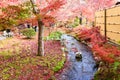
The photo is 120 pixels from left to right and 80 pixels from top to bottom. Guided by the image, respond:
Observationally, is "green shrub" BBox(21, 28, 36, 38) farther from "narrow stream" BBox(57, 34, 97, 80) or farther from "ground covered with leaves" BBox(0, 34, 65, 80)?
"ground covered with leaves" BBox(0, 34, 65, 80)

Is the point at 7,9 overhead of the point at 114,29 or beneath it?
overhead

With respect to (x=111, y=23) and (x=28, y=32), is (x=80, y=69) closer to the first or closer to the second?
(x=111, y=23)

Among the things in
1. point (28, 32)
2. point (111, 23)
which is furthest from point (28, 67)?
point (28, 32)

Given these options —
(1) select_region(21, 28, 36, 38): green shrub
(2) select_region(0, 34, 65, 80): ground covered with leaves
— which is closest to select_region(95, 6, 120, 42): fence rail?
(2) select_region(0, 34, 65, 80): ground covered with leaves

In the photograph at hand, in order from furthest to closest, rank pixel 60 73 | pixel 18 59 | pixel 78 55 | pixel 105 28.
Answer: pixel 105 28, pixel 78 55, pixel 18 59, pixel 60 73

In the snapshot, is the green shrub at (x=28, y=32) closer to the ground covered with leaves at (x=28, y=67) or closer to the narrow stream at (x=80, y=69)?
the narrow stream at (x=80, y=69)

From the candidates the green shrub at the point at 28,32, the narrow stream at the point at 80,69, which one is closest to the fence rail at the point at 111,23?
the narrow stream at the point at 80,69

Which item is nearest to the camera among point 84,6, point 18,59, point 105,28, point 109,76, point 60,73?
point 109,76

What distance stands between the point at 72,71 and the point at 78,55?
4.01 metres

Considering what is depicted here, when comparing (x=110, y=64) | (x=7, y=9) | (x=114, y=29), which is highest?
(x=7, y=9)

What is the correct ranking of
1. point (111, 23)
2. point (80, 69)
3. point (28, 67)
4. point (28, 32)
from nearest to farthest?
point (28, 67) → point (80, 69) → point (111, 23) → point (28, 32)

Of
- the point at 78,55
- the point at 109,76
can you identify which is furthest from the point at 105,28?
the point at 109,76

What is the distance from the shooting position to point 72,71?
1360 centimetres

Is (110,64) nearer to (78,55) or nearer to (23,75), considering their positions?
(23,75)
